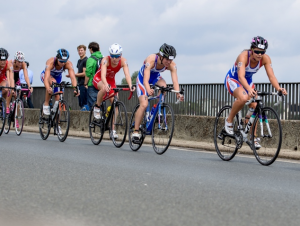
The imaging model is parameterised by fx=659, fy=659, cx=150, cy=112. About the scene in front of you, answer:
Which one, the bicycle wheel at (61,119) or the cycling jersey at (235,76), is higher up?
the cycling jersey at (235,76)

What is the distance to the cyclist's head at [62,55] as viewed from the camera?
1423cm

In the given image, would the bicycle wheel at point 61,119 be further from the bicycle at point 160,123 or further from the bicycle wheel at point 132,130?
the bicycle at point 160,123

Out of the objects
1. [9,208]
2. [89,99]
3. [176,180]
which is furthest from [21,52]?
[9,208]

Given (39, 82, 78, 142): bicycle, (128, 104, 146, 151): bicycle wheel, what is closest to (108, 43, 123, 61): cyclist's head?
(128, 104, 146, 151): bicycle wheel

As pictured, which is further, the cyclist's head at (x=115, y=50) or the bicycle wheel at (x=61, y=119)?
the bicycle wheel at (x=61, y=119)

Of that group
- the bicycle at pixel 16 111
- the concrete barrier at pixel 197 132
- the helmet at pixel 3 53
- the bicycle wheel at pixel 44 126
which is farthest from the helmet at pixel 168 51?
the helmet at pixel 3 53

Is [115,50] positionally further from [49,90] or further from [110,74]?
[49,90]

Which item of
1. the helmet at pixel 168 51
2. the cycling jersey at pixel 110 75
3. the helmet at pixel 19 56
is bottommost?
the cycling jersey at pixel 110 75

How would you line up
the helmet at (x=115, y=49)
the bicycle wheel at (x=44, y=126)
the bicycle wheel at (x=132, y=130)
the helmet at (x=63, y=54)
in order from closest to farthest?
the bicycle wheel at (x=132, y=130), the helmet at (x=115, y=49), the helmet at (x=63, y=54), the bicycle wheel at (x=44, y=126)

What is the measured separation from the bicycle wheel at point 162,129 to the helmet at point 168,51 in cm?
87

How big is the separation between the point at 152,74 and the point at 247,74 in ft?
6.80

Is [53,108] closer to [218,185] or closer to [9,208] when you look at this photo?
[218,185]

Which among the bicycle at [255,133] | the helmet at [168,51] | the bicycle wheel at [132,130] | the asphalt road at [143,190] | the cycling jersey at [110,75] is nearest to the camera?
the asphalt road at [143,190]

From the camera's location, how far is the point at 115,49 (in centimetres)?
1249
